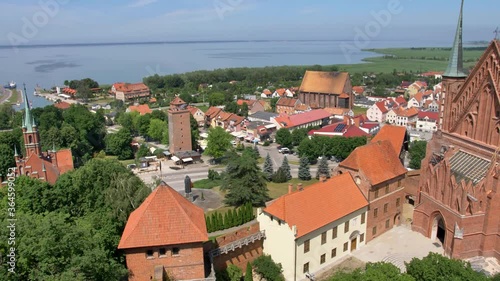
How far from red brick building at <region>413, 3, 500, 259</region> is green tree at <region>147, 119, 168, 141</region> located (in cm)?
4980

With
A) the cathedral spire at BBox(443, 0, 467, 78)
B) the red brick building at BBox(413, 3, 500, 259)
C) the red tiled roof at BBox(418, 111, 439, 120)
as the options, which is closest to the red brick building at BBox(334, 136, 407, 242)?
the red brick building at BBox(413, 3, 500, 259)

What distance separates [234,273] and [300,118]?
56.8 m

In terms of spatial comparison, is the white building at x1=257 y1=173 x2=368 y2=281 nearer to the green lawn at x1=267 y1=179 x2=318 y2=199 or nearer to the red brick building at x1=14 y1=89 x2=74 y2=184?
the green lawn at x1=267 y1=179 x2=318 y2=199

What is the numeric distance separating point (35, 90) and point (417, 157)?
147m

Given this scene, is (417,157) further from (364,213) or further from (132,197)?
(132,197)

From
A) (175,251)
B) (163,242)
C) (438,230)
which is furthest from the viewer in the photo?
(438,230)

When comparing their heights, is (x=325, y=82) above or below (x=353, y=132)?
above

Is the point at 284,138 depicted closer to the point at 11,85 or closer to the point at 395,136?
the point at 395,136

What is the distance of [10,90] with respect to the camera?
152125mm

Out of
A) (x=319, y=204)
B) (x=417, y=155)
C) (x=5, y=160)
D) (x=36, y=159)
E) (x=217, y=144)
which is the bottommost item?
(x=217, y=144)

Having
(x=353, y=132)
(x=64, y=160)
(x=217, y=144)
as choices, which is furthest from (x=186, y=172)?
(x=353, y=132)

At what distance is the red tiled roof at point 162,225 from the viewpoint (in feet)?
68.1

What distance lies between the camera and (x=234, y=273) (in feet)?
82.8

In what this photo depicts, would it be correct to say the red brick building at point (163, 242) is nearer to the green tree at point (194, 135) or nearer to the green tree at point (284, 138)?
the green tree at point (284, 138)
